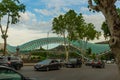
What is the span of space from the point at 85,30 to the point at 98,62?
3148 cm

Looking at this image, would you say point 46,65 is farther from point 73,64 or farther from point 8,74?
point 8,74

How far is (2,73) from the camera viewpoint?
8.87 m

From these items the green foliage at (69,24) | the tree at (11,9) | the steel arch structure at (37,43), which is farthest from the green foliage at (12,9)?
the steel arch structure at (37,43)

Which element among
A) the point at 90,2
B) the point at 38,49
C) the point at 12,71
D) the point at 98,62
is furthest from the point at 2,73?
the point at 38,49

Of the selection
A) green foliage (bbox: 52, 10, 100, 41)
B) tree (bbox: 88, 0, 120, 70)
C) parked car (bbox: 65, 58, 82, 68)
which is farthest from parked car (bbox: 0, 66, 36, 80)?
green foliage (bbox: 52, 10, 100, 41)

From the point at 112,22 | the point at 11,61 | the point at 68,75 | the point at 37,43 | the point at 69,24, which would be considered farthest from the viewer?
the point at 37,43

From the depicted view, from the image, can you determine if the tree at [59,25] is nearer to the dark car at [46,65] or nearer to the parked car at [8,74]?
the dark car at [46,65]

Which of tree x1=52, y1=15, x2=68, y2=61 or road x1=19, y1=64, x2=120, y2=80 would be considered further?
tree x1=52, y1=15, x2=68, y2=61

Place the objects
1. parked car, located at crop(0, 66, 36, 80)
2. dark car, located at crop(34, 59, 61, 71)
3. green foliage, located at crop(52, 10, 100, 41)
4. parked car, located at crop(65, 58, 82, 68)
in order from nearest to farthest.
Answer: parked car, located at crop(0, 66, 36, 80), dark car, located at crop(34, 59, 61, 71), parked car, located at crop(65, 58, 82, 68), green foliage, located at crop(52, 10, 100, 41)

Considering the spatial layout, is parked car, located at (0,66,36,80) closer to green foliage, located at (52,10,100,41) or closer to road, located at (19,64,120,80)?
road, located at (19,64,120,80)

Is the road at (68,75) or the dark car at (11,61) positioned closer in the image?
the road at (68,75)

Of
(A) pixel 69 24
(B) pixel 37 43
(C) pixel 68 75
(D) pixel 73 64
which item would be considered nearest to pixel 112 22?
(C) pixel 68 75

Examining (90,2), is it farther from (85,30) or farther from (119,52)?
(85,30)

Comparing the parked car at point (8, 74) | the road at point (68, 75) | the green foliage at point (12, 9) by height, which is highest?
the green foliage at point (12, 9)
